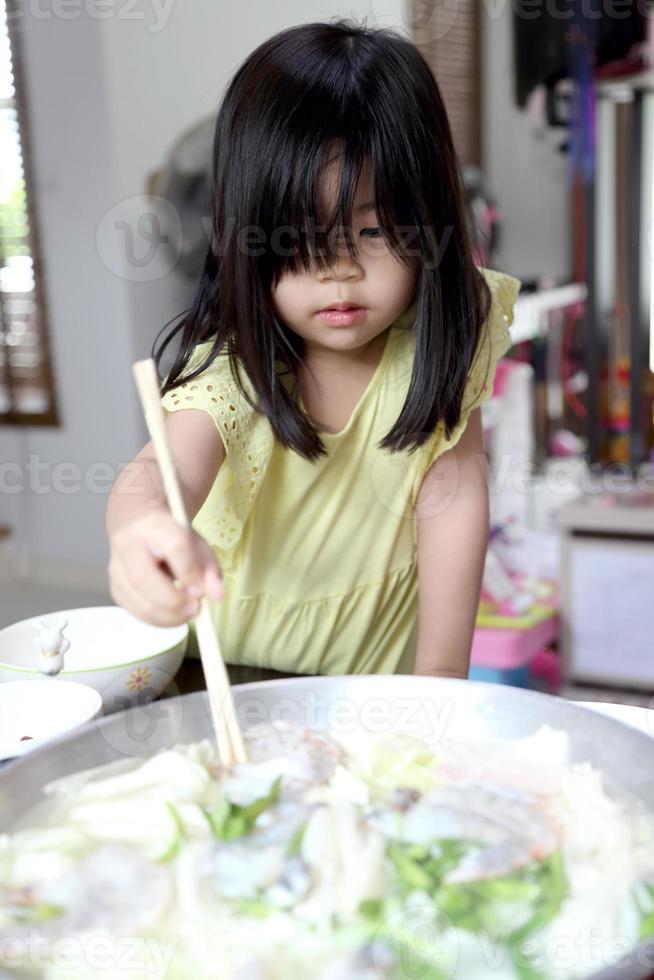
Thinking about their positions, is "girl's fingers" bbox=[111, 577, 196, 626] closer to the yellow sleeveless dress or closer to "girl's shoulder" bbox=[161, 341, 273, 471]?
"girl's shoulder" bbox=[161, 341, 273, 471]

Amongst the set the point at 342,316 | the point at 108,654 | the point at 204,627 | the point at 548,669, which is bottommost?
the point at 548,669

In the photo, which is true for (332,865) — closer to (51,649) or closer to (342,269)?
(51,649)

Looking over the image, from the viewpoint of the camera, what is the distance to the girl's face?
85cm

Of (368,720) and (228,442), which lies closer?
(368,720)

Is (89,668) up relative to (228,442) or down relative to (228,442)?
down

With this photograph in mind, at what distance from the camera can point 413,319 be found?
103cm

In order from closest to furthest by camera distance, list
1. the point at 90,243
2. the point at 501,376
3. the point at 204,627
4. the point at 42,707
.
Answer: the point at 204,627 < the point at 42,707 < the point at 501,376 < the point at 90,243

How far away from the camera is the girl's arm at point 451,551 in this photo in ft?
3.42

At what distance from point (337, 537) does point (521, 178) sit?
8.70ft

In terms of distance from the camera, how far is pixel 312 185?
0.83 metres

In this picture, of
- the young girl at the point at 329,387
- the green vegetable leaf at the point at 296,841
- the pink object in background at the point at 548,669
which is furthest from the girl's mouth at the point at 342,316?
the pink object in background at the point at 548,669

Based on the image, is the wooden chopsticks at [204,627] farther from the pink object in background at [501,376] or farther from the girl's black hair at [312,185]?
the pink object in background at [501,376]

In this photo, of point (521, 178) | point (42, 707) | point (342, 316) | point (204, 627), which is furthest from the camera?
point (521, 178)

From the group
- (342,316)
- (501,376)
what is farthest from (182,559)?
(501,376)
